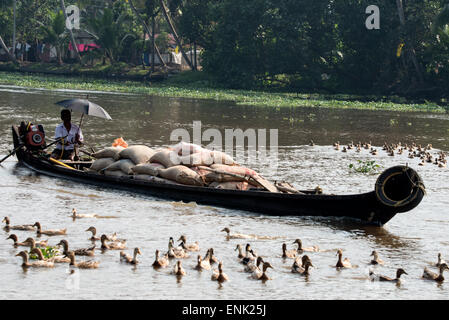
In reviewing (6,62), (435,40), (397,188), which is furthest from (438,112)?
(6,62)

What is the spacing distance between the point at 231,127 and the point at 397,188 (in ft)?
58.2

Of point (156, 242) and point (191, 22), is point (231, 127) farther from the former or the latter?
point (191, 22)

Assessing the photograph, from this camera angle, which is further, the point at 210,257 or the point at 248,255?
the point at 248,255

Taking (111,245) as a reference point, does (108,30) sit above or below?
above

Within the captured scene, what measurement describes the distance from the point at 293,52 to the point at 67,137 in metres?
35.5

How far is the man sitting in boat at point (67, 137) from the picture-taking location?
1755 cm

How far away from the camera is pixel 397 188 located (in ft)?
43.0

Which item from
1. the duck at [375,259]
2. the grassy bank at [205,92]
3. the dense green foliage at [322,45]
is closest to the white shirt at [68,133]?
the duck at [375,259]

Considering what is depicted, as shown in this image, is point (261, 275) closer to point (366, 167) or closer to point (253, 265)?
point (253, 265)

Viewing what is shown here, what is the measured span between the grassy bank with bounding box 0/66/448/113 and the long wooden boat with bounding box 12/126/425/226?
89.5ft

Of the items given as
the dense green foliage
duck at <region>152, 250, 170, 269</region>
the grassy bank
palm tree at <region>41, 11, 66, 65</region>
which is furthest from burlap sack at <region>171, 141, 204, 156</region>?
palm tree at <region>41, 11, 66, 65</region>

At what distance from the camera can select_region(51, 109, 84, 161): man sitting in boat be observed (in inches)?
691

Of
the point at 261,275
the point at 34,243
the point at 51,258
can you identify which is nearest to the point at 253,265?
the point at 261,275

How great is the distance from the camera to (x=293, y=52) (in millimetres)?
51438
